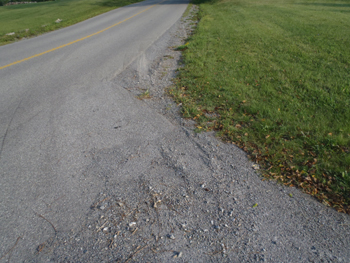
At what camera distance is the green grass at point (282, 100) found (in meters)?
3.54

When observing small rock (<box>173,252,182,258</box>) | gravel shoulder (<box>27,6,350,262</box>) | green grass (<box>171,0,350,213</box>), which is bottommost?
green grass (<box>171,0,350,213</box>)

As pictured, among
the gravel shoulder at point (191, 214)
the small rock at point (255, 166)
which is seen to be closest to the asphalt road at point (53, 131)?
the gravel shoulder at point (191, 214)

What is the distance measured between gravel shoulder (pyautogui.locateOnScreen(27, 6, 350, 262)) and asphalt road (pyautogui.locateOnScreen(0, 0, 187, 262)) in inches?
7.5

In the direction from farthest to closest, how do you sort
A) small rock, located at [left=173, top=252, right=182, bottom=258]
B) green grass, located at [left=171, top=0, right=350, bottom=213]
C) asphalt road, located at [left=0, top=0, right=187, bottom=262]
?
green grass, located at [left=171, top=0, right=350, bottom=213] → asphalt road, located at [left=0, top=0, right=187, bottom=262] → small rock, located at [left=173, top=252, right=182, bottom=258]

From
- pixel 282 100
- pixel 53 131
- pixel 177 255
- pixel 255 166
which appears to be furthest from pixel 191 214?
pixel 282 100

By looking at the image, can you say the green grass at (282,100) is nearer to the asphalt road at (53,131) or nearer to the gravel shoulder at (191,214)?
the gravel shoulder at (191,214)

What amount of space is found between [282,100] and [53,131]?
4.28 metres

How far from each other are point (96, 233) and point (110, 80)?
4.89 m

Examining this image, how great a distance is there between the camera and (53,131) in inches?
179

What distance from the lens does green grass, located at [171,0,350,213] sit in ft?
11.6

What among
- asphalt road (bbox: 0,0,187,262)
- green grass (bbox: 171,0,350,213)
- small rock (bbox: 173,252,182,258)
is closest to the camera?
small rock (bbox: 173,252,182,258)

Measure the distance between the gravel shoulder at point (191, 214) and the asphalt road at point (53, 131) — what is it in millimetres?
190

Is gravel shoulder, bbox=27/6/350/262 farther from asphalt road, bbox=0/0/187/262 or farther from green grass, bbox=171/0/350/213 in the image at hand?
green grass, bbox=171/0/350/213

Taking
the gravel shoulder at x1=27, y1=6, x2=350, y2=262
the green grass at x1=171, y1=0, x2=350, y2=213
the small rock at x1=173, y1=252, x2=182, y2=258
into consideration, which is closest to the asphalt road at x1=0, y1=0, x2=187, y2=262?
the gravel shoulder at x1=27, y1=6, x2=350, y2=262
